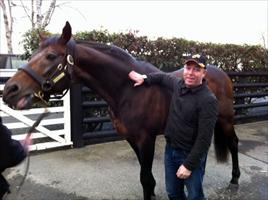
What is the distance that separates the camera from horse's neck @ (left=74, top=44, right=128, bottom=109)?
297 cm

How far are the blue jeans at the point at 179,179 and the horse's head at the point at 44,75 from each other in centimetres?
113

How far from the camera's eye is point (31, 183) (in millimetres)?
3992

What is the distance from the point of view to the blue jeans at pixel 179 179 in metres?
2.55

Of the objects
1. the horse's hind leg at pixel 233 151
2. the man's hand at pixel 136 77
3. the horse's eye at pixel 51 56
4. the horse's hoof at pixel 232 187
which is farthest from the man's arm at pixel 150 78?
the horse's hoof at pixel 232 187

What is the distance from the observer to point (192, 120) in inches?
96.5

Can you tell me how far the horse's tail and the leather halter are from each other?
229cm

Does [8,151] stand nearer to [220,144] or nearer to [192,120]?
[192,120]

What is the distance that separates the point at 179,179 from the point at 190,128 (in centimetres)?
54

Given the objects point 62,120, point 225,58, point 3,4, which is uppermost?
point 3,4

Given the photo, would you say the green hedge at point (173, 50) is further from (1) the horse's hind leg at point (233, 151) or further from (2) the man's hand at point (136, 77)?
(2) the man's hand at point (136, 77)

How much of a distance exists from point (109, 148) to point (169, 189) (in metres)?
2.76

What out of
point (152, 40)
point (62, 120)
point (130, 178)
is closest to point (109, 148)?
point (62, 120)

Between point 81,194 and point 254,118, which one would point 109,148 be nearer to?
point 81,194

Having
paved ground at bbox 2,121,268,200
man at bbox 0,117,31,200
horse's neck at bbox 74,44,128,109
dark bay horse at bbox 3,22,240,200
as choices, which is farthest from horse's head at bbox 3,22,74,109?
paved ground at bbox 2,121,268,200
